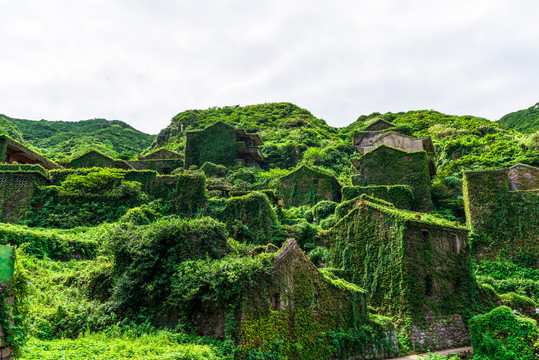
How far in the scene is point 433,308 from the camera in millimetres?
19375

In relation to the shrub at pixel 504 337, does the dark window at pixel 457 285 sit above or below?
above

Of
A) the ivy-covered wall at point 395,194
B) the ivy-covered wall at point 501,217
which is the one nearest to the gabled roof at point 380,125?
the ivy-covered wall at point 395,194

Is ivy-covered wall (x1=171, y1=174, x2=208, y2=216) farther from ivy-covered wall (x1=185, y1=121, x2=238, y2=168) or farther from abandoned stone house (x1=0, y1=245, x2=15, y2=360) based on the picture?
ivy-covered wall (x1=185, y1=121, x2=238, y2=168)

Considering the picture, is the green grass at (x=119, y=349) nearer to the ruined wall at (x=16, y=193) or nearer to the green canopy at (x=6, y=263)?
the green canopy at (x=6, y=263)

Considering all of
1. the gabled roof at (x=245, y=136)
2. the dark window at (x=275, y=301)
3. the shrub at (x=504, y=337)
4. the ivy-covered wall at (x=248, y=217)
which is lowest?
the shrub at (x=504, y=337)

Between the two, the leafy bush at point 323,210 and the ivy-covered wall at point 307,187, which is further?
the ivy-covered wall at point 307,187

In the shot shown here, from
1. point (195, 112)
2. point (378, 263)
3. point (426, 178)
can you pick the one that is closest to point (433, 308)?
point (378, 263)

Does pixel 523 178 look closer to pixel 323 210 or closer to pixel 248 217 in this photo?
pixel 323 210

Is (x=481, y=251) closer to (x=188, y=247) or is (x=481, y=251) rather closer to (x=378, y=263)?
(x=378, y=263)

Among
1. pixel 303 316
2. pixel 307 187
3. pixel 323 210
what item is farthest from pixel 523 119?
pixel 303 316

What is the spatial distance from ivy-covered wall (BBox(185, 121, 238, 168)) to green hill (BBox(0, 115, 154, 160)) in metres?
30.0

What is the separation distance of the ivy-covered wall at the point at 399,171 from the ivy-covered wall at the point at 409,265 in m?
11.2

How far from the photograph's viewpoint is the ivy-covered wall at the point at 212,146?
48938mm

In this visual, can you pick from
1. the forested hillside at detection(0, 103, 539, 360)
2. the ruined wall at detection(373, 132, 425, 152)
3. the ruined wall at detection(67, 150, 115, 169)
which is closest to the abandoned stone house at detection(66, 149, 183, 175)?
the ruined wall at detection(67, 150, 115, 169)
